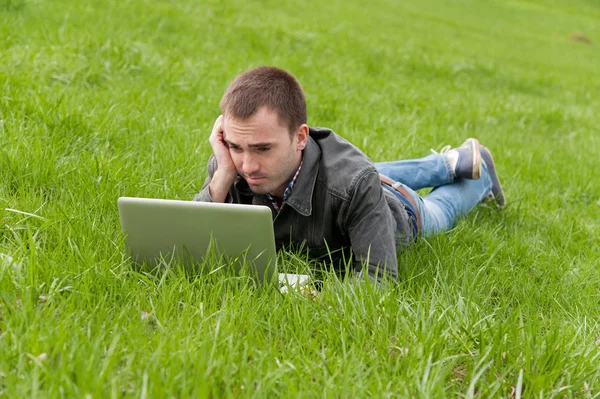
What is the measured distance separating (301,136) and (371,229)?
23.5 inches

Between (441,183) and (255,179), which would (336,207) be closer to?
(255,179)

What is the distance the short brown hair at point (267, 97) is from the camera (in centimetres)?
310

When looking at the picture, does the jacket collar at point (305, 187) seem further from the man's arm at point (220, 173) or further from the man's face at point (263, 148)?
the man's arm at point (220, 173)

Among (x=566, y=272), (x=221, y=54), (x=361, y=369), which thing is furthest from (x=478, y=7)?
(x=361, y=369)

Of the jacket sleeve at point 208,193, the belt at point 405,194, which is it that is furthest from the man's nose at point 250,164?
the belt at point 405,194

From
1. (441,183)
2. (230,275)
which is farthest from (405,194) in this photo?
(230,275)

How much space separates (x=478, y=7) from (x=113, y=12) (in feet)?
77.8

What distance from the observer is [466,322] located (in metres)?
2.67

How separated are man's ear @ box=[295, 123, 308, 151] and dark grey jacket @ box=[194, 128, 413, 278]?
0.14 feet

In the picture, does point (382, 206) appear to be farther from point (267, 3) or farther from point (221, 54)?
point (267, 3)

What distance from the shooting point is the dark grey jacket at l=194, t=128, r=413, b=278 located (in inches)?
127

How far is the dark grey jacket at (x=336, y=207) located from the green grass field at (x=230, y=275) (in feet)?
0.61

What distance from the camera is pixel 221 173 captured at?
11.2 feet

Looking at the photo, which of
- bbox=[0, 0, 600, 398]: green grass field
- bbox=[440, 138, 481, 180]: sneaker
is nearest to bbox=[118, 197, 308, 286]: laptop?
bbox=[0, 0, 600, 398]: green grass field
